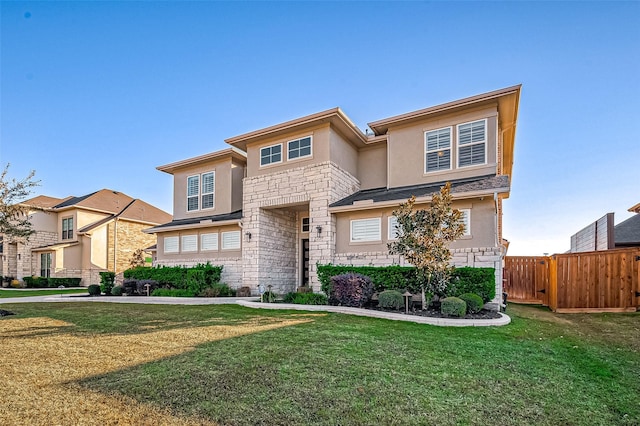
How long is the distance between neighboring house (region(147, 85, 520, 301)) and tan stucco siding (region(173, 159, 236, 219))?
7 cm

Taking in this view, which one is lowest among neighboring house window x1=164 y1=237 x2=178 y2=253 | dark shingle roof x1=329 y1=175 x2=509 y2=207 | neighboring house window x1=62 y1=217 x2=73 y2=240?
neighboring house window x1=164 y1=237 x2=178 y2=253

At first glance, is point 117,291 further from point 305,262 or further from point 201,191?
point 305,262

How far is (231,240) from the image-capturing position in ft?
51.1

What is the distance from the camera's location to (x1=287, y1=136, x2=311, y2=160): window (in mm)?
13695

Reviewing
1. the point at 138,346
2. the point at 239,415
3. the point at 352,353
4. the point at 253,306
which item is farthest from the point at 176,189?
the point at 239,415

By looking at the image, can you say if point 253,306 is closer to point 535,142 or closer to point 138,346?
point 138,346

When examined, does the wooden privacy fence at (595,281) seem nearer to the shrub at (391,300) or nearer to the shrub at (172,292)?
the shrub at (391,300)

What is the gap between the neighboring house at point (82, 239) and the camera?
25594 millimetres

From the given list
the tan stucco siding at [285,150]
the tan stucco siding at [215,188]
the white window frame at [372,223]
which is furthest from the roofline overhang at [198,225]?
the white window frame at [372,223]

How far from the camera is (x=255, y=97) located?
47.3 ft

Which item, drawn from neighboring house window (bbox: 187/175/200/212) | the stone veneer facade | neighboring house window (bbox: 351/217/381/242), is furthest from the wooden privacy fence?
neighboring house window (bbox: 187/175/200/212)

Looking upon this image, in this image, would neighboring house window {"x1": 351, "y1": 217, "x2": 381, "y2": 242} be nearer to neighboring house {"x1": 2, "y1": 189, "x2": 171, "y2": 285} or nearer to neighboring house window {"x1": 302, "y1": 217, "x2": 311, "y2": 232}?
neighboring house window {"x1": 302, "y1": 217, "x2": 311, "y2": 232}

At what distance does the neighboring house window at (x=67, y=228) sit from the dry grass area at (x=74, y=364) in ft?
72.2

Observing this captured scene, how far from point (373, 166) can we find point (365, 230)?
12.3 feet
